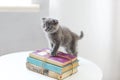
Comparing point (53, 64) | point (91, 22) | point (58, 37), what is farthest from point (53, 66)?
point (91, 22)

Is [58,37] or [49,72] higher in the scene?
[58,37]

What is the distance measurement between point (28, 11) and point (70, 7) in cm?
31

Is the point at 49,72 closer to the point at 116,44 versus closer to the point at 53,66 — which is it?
the point at 53,66

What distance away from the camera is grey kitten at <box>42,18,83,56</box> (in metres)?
0.98

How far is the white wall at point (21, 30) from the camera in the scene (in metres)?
1.54

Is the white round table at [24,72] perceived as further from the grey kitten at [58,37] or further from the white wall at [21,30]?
the white wall at [21,30]

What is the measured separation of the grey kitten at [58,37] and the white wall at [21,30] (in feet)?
1.64

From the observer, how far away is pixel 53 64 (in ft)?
3.24

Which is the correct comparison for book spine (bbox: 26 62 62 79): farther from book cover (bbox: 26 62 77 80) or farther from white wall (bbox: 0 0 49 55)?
white wall (bbox: 0 0 49 55)

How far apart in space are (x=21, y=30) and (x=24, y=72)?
0.57 meters

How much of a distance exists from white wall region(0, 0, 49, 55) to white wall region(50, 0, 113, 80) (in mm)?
159

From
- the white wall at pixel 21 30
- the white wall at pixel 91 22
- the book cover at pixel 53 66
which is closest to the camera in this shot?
the book cover at pixel 53 66

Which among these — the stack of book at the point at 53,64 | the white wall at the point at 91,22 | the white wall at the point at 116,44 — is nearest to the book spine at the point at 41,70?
the stack of book at the point at 53,64

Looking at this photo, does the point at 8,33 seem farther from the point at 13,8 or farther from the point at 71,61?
the point at 71,61
